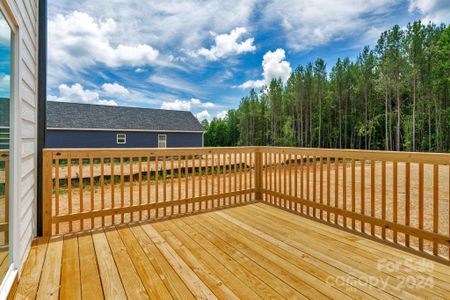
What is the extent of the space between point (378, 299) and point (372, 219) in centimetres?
123

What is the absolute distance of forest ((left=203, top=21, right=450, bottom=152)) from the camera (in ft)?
55.0

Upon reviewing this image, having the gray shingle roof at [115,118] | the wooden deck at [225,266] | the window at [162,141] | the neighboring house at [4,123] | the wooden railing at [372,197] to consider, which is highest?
the gray shingle roof at [115,118]

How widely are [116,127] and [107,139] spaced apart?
1.00 meters

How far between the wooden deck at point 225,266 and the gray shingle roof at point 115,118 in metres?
15.1

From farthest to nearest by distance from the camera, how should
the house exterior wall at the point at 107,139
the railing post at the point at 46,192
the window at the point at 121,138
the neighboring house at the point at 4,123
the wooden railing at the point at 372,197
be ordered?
1. the window at the point at 121,138
2. the house exterior wall at the point at 107,139
3. the railing post at the point at 46,192
4. the wooden railing at the point at 372,197
5. the neighboring house at the point at 4,123

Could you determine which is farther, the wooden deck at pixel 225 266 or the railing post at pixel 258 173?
the railing post at pixel 258 173

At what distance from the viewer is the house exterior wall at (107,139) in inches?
577

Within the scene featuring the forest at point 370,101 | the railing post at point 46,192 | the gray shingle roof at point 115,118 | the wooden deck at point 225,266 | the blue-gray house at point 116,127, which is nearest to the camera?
the wooden deck at point 225,266

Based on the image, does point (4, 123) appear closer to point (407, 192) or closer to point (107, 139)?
point (407, 192)

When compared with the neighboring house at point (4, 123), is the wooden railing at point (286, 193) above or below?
below

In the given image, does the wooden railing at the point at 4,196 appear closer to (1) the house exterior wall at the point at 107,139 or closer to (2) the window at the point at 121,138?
(1) the house exterior wall at the point at 107,139

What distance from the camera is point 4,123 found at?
1502 millimetres

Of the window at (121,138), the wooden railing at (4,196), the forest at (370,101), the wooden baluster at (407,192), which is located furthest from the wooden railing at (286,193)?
the forest at (370,101)

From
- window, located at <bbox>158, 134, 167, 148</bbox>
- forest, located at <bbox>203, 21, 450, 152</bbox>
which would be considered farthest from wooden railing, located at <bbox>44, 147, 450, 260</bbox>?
forest, located at <bbox>203, 21, 450, 152</bbox>
